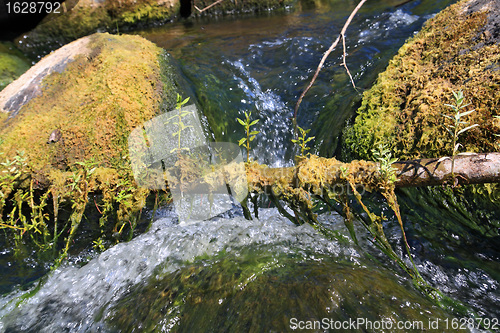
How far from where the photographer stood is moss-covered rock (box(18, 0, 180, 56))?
7.77 meters

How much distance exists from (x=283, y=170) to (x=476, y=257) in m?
1.74

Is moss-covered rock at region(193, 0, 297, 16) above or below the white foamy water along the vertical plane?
above

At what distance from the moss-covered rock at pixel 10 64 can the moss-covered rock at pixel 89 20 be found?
16.5 inches

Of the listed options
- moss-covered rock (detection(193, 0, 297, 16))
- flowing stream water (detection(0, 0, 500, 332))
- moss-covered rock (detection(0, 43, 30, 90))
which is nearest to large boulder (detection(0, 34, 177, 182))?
flowing stream water (detection(0, 0, 500, 332))

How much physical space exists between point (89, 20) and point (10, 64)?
9.02 feet

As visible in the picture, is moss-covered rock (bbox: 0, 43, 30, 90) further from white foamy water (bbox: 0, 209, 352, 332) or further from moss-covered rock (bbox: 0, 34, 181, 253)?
white foamy water (bbox: 0, 209, 352, 332)

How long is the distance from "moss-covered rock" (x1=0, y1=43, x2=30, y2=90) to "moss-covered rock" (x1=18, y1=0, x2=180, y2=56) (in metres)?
0.42

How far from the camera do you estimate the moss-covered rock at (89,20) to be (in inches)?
306

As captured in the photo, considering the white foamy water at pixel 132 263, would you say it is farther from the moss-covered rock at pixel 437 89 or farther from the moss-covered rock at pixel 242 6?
the moss-covered rock at pixel 242 6

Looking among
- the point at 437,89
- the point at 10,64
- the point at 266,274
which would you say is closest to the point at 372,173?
the point at 266,274

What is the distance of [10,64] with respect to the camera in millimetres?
6281

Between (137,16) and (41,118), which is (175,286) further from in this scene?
(137,16)

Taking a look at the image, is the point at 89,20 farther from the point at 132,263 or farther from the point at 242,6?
the point at 132,263

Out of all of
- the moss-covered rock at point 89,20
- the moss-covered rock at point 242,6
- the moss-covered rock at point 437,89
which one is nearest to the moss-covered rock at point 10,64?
the moss-covered rock at point 89,20
